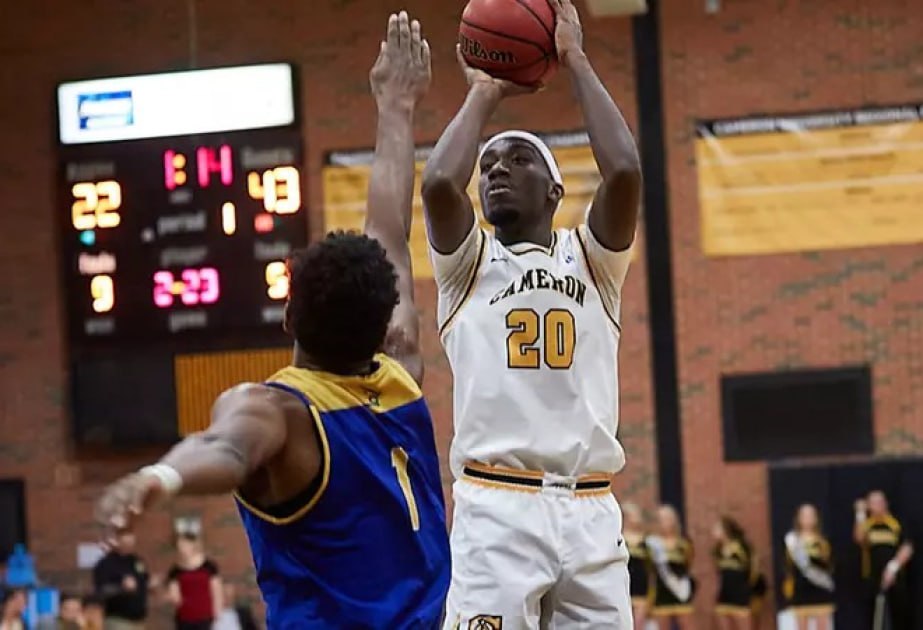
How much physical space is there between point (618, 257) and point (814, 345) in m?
9.74

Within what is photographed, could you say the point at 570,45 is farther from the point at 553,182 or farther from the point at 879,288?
the point at 879,288

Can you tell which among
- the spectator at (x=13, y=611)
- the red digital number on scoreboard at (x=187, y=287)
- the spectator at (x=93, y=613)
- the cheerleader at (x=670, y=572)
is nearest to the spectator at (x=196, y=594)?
the spectator at (x=93, y=613)

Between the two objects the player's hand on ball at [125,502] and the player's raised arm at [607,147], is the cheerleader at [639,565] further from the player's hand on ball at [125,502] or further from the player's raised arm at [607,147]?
the player's hand on ball at [125,502]

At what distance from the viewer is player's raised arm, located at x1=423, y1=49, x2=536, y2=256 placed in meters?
4.80

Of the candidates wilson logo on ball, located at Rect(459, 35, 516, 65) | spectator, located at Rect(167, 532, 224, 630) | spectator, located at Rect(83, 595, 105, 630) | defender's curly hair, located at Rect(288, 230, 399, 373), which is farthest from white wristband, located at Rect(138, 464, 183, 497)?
spectator, located at Rect(167, 532, 224, 630)

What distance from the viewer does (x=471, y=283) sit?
195 inches

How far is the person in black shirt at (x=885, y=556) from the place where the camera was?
1359cm

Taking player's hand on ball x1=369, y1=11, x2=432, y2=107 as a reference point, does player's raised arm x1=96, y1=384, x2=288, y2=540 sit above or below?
below

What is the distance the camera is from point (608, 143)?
4809 millimetres

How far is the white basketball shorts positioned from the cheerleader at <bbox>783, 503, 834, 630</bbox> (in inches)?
364

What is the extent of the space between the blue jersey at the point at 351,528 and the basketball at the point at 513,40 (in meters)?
1.95

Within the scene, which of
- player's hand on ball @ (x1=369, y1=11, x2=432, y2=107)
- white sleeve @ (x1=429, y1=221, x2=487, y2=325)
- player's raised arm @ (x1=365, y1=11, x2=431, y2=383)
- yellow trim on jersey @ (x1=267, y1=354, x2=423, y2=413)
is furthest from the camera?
white sleeve @ (x1=429, y1=221, x2=487, y2=325)

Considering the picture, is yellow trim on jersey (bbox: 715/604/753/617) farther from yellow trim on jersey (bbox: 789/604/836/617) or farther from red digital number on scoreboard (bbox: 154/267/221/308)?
red digital number on scoreboard (bbox: 154/267/221/308)

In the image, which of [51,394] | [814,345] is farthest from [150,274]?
[814,345]
